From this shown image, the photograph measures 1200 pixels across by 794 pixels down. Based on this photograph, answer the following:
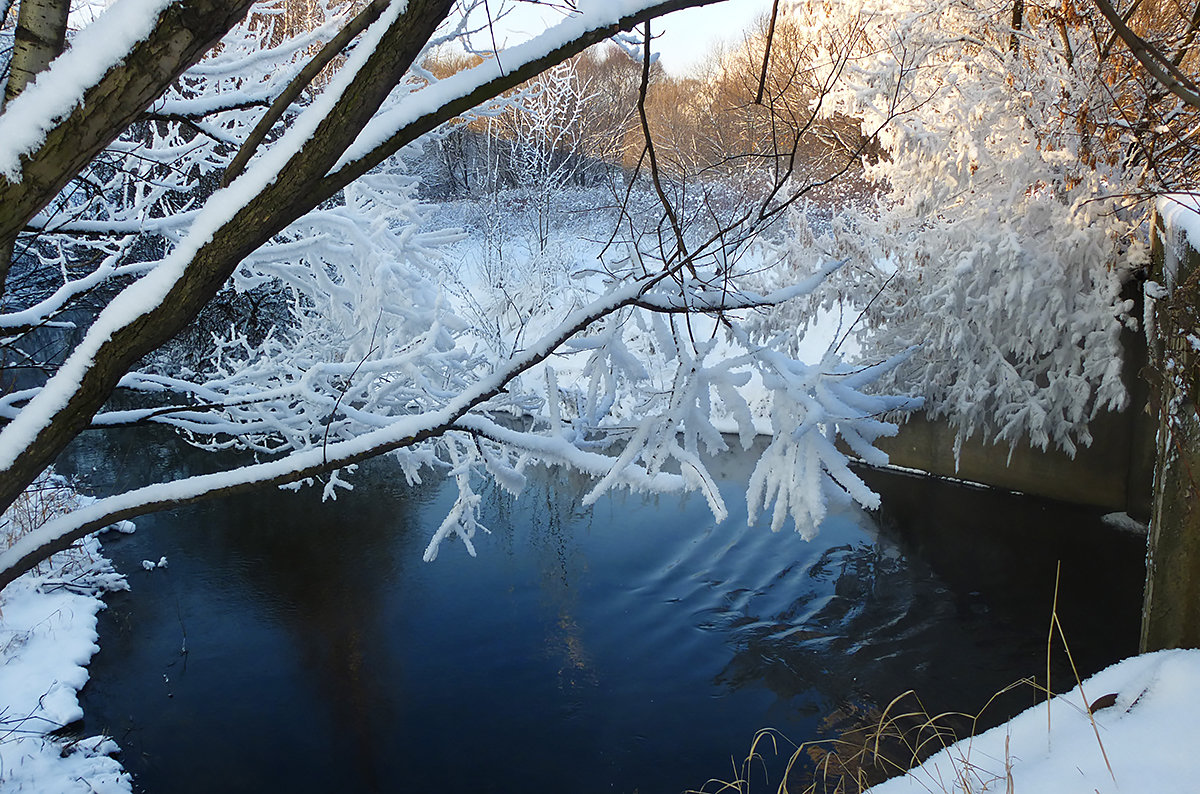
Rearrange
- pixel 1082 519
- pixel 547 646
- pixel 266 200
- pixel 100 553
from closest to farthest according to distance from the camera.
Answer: pixel 266 200, pixel 547 646, pixel 100 553, pixel 1082 519

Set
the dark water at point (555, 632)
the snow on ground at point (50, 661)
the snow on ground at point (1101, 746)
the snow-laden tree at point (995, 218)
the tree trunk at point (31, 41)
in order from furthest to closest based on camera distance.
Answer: the snow-laden tree at point (995, 218) → the dark water at point (555, 632) → the snow on ground at point (50, 661) → the snow on ground at point (1101, 746) → the tree trunk at point (31, 41)

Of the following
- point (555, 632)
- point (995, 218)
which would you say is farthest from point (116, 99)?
point (995, 218)

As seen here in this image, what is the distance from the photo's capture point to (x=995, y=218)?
9922 mm

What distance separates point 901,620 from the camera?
8.16m

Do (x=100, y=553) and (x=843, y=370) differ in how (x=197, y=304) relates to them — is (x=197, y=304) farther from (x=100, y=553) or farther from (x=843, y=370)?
(x=100, y=553)

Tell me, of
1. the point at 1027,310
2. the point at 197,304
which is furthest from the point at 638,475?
the point at 1027,310

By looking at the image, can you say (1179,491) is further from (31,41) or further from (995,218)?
(995,218)

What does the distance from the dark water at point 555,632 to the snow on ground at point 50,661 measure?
0.20 metres

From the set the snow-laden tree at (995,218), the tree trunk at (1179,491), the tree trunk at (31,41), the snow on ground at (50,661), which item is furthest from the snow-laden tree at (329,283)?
the snow-laden tree at (995,218)

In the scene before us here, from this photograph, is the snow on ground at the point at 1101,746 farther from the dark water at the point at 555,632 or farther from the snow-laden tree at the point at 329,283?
the dark water at the point at 555,632

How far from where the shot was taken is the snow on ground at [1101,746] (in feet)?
7.50

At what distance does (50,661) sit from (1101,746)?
7854 millimetres

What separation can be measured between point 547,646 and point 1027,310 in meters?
6.87

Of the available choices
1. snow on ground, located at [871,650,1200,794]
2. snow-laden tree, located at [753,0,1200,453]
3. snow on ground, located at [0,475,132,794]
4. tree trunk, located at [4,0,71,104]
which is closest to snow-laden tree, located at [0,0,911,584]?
tree trunk, located at [4,0,71,104]
